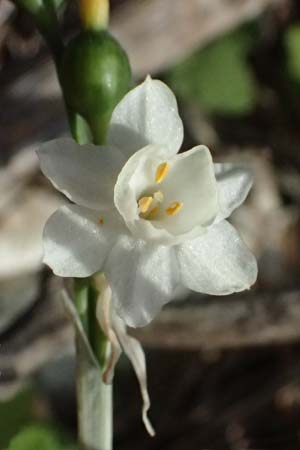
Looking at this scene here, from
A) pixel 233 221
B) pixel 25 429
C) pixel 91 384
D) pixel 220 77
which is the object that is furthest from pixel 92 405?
pixel 220 77

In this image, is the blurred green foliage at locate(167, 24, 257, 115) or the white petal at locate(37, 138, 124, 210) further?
the blurred green foliage at locate(167, 24, 257, 115)

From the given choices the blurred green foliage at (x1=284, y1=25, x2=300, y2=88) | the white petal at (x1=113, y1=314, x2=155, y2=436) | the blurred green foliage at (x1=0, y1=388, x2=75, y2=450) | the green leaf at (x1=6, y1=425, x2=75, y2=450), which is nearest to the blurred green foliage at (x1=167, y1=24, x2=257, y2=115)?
the blurred green foliage at (x1=284, y1=25, x2=300, y2=88)

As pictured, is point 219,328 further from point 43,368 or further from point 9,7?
point 9,7

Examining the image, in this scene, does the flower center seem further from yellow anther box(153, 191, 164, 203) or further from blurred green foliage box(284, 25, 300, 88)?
blurred green foliage box(284, 25, 300, 88)

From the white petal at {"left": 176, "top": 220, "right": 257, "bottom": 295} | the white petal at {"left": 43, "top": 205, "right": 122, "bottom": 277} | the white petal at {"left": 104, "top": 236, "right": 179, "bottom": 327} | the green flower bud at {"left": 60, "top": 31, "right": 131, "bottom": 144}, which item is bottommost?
the white petal at {"left": 176, "top": 220, "right": 257, "bottom": 295}

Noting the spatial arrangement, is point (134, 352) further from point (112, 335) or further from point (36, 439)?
point (36, 439)

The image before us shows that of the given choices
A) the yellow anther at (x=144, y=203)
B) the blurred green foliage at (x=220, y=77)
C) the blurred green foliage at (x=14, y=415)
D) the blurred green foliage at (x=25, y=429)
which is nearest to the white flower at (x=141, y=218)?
the yellow anther at (x=144, y=203)

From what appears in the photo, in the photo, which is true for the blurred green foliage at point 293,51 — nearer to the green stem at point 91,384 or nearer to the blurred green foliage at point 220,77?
the blurred green foliage at point 220,77
